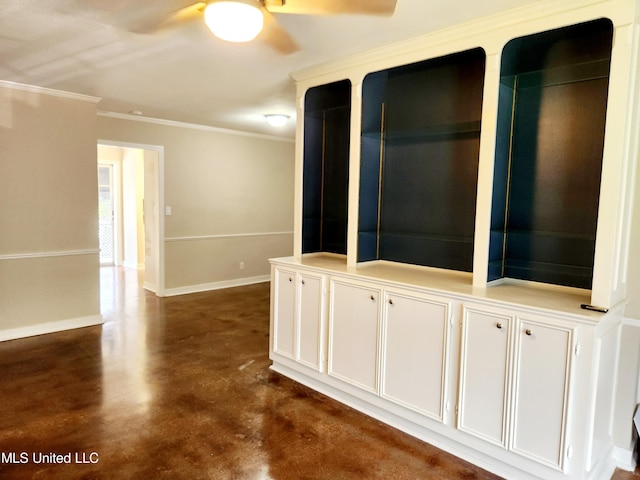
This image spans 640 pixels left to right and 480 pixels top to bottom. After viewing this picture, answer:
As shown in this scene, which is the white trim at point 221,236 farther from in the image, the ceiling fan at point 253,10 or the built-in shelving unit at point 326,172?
the ceiling fan at point 253,10

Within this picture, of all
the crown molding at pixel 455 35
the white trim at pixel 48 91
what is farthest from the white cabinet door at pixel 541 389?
the white trim at pixel 48 91

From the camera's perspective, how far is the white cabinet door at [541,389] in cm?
187

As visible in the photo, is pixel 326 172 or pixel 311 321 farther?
pixel 326 172

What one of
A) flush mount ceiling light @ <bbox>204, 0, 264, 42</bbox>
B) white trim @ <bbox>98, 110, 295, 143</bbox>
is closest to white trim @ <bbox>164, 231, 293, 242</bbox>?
white trim @ <bbox>98, 110, 295, 143</bbox>

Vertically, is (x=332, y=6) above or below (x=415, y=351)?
above

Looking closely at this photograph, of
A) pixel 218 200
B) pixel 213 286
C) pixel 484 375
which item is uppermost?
pixel 218 200

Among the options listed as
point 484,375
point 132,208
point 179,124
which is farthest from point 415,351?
point 132,208

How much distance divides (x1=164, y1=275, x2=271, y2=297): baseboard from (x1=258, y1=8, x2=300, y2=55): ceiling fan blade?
409 cm

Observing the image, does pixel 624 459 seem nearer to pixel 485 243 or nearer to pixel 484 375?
pixel 484 375

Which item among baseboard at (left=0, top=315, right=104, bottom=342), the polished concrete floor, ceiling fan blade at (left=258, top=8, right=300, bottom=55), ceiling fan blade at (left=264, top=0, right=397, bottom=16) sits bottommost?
the polished concrete floor

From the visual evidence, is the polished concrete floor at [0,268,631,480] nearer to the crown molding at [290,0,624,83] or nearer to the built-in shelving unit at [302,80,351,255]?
the built-in shelving unit at [302,80,351,255]

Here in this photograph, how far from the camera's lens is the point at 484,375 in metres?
2.13

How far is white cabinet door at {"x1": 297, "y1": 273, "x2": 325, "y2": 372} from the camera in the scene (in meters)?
2.96

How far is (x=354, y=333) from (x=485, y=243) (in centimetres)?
103
